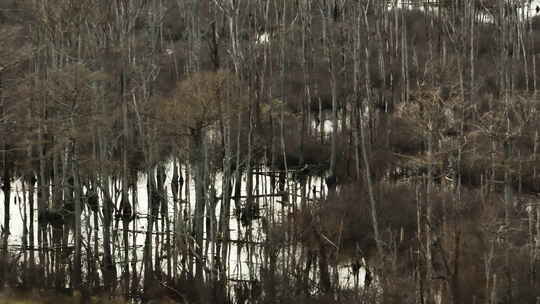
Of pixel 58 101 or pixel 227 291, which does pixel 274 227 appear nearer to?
pixel 227 291

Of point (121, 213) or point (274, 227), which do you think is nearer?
point (274, 227)

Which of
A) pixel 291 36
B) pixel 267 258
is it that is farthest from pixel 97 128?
pixel 291 36

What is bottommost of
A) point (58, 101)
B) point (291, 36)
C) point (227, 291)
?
point (227, 291)

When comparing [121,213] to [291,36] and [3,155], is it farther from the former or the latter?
[291,36]

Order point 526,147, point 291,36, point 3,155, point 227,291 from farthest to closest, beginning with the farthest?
point 291,36 < point 526,147 < point 3,155 < point 227,291

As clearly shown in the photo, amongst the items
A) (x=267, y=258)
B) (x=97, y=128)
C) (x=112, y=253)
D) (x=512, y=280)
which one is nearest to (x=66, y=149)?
(x=97, y=128)

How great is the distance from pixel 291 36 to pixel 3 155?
13.6 metres

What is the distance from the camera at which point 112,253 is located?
45.5ft

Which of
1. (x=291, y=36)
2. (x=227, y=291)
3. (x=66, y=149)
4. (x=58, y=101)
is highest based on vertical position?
(x=291, y=36)

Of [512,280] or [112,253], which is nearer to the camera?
[512,280]

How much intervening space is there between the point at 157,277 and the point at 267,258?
6.61 feet

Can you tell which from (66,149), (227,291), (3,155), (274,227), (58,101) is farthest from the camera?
(3,155)

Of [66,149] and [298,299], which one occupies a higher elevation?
[66,149]

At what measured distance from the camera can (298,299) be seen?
34.0 ft
